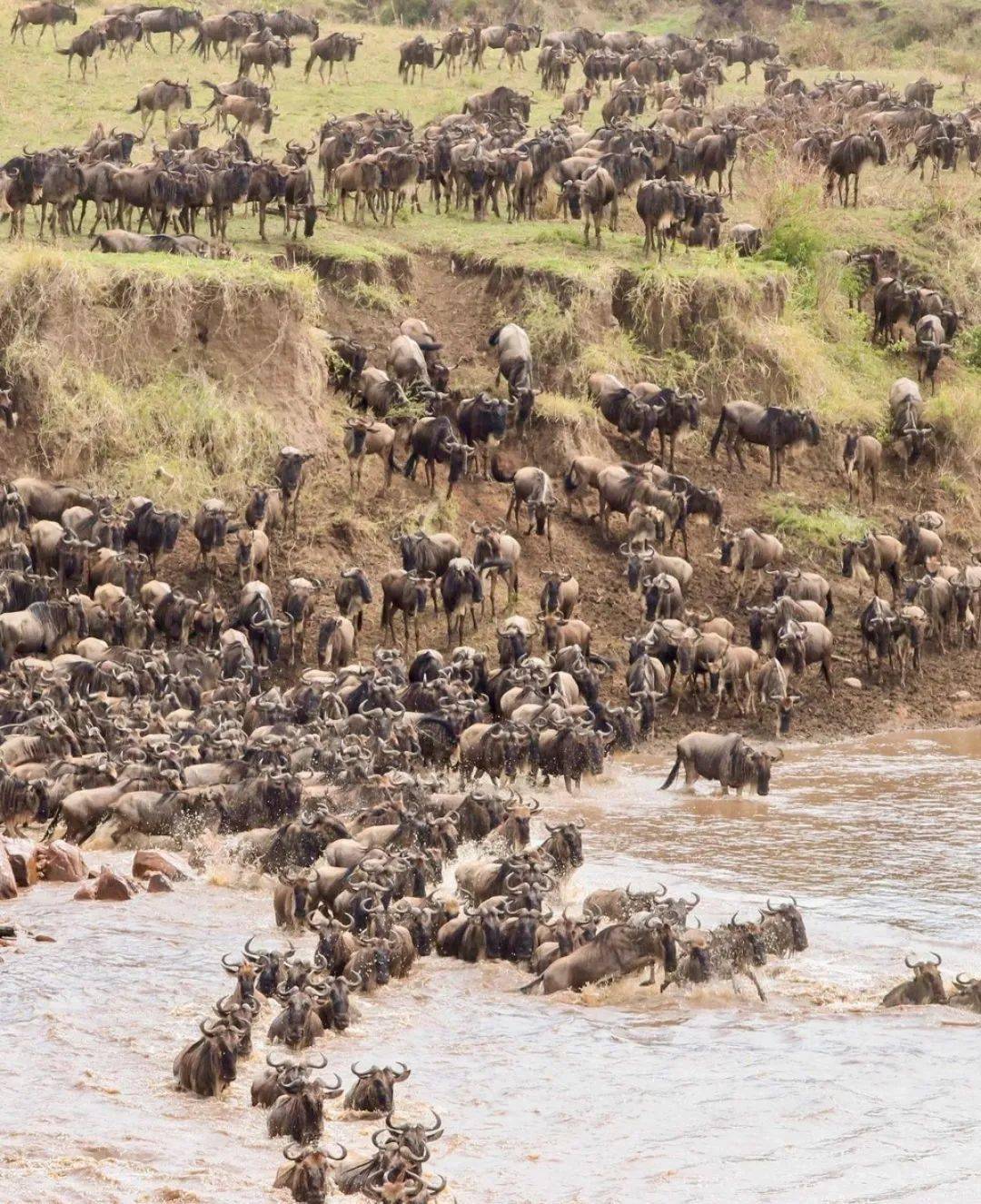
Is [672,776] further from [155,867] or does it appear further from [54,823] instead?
[54,823]

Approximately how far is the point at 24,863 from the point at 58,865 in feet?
0.89

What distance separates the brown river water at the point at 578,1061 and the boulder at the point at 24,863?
0.17 m

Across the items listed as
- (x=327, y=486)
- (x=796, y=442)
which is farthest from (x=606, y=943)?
(x=796, y=442)

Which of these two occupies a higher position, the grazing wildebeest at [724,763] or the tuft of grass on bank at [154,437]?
the tuft of grass on bank at [154,437]

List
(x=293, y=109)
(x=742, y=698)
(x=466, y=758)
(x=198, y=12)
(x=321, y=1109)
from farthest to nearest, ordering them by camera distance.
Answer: (x=198, y=12)
(x=293, y=109)
(x=742, y=698)
(x=466, y=758)
(x=321, y=1109)

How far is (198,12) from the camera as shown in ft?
133

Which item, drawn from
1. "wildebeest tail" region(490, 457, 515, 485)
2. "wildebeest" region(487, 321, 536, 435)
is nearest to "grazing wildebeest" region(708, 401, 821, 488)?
"wildebeest" region(487, 321, 536, 435)

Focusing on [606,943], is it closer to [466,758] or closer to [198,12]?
[466,758]

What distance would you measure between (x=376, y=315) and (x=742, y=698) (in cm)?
816

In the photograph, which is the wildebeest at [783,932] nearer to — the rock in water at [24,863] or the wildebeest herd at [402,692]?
the wildebeest herd at [402,692]

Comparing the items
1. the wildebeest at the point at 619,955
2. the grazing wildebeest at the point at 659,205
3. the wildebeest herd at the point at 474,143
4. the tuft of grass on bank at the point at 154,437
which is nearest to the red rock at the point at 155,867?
the wildebeest at the point at 619,955

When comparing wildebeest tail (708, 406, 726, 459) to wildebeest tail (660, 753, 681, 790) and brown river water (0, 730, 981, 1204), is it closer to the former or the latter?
wildebeest tail (660, 753, 681, 790)

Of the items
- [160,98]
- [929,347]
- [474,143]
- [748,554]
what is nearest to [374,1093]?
[748,554]

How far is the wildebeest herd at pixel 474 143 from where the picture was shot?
2655 centimetres
